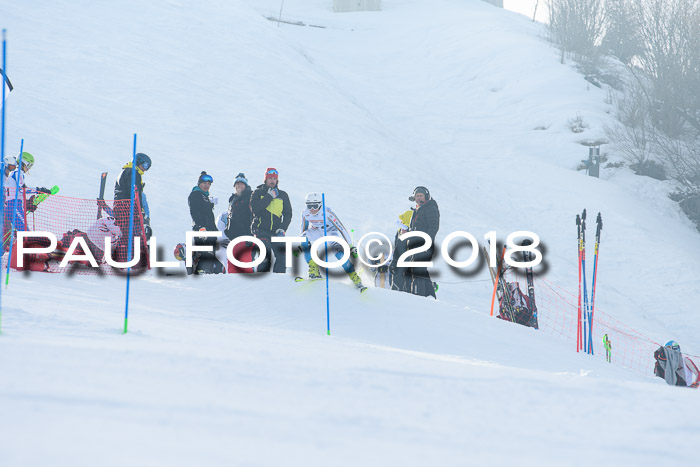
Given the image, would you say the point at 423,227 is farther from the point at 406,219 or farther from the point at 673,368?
the point at 673,368

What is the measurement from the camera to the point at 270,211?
30.5 ft

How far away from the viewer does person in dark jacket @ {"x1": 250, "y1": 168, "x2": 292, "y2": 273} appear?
362 inches

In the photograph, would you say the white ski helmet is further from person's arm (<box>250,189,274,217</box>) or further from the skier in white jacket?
person's arm (<box>250,189,274,217</box>)

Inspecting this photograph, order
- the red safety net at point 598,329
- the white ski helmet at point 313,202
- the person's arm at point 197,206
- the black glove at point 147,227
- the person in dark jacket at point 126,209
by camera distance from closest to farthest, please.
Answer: the white ski helmet at point 313,202 < the person in dark jacket at point 126,209 < the black glove at point 147,227 < the person's arm at point 197,206 < the red safety net at point 598,329

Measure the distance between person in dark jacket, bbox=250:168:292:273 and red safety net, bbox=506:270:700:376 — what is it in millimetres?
4086

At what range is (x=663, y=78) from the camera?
2573 centimetres

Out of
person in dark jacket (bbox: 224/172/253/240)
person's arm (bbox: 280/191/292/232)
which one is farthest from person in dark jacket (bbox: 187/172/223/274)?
person's arm (bbox: 280/191/292/232)

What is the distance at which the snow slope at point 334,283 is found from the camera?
266cm

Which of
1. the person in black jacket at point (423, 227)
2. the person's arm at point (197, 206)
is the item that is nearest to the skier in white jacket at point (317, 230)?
the person in black jacket at point (423, 227)

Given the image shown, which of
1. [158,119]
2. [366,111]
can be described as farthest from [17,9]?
[366,111]

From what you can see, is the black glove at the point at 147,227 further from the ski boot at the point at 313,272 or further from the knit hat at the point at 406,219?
the knit hat at the point at 406,219

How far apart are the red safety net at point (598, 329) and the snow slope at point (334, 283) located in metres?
0.73

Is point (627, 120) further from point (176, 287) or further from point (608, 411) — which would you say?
point (608, 411)

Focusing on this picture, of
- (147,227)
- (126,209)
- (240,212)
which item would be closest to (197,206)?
(240,212)
